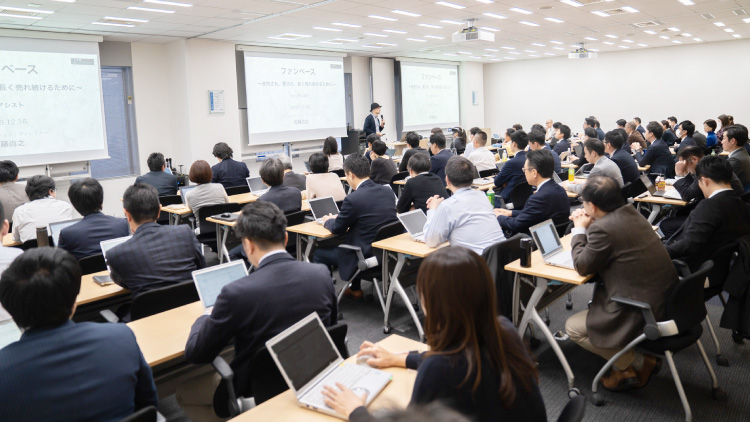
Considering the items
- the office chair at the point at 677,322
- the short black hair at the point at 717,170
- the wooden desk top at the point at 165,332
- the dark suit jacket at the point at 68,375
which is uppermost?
the short black hair at the point at 717,170

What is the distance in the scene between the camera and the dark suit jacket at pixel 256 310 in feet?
6.84

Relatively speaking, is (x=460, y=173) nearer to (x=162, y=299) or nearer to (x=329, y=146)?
(x=162, y=299)

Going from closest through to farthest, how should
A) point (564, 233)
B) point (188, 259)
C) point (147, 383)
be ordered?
1. point (147, 383)
2. point (188, 259)
3. point (564, 233)

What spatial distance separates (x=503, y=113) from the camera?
18.1 metres

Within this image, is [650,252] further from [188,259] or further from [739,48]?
[739,48]

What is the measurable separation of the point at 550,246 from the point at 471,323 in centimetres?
232

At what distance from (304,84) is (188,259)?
9.24 meters

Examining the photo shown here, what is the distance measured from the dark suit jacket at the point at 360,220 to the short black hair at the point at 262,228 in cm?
194

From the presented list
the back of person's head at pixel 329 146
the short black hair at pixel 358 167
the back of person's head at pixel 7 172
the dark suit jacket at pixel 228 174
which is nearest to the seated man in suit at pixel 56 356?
the short black hair at pixel 358 167

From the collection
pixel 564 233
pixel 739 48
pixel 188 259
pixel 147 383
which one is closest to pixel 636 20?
pixel 739 48

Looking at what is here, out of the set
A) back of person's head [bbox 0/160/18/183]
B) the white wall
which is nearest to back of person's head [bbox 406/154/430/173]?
back of person's head [bbox 0/160/18/183]

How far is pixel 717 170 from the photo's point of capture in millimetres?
3588

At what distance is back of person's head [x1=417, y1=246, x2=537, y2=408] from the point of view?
1455 mm

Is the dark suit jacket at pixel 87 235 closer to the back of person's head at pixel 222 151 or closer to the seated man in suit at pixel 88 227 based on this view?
the seated man in suit at pixel 88 227
